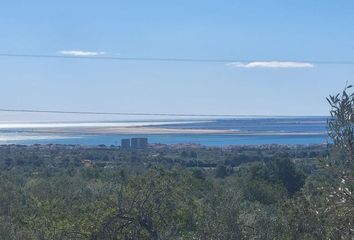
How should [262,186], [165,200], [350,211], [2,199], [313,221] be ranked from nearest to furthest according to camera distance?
1. [350,211]
2. [313,221]
3. [165,200]
4. [2,199]
5. [262,186]

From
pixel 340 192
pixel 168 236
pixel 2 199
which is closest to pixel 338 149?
pixel 340 192

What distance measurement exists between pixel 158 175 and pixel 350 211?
33.0 feet

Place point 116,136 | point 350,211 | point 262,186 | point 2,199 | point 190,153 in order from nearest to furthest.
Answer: point 350,211, point 2,199, point 262,186, point 190,153, point 116,136

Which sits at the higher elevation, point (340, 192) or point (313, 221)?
point (340, 192)

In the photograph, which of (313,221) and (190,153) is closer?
(313,221)

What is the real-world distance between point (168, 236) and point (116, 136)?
172105 millimetres

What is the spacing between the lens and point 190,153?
114m

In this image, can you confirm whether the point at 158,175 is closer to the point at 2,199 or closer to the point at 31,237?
the point at 31,237

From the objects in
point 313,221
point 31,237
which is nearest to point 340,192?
point 313,221

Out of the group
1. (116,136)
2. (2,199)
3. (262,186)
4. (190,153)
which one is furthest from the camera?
(116,136)

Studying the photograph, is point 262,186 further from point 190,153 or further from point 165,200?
point 190,153

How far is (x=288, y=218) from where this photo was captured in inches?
829

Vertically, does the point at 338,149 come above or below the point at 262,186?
above

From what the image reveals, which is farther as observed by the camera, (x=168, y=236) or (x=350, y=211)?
(x=168, y=236)
